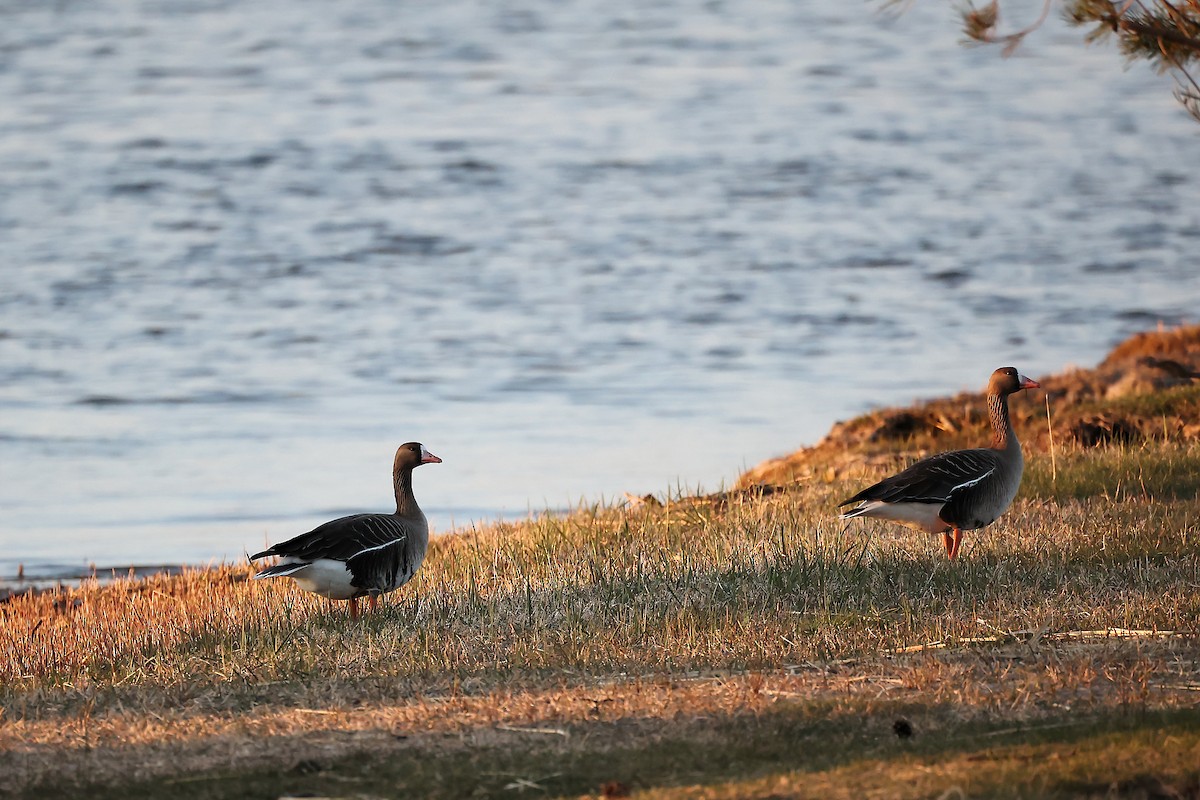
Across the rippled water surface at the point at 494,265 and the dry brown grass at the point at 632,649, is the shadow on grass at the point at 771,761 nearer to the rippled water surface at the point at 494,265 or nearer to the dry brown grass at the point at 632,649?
the dry brown grass at the point at 632,649

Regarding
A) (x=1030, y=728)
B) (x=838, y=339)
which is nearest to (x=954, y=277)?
(x=838, y=339)

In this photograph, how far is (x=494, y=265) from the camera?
31.4 m

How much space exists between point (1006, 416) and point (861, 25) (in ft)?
185

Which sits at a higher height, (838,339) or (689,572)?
(838,339)

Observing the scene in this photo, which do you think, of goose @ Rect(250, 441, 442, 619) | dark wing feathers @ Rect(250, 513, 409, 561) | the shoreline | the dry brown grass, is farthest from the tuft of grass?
dark wing feathers @ Rect(250, 513, 409, 561)

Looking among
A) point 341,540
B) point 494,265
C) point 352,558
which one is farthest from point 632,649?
point 494,265

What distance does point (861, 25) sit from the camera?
215ft

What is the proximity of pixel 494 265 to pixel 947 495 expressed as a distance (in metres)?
21.6

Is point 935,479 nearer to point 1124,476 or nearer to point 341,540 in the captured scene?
point 1124,476

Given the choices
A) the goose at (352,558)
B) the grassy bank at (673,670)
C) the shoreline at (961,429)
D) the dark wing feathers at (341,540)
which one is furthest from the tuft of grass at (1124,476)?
the dark wing feathers at (341,540)

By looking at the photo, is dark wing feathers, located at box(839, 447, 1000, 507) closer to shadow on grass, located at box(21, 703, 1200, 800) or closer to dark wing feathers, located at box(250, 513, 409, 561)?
dark wing feathers, located at box(250, 513, 409, 561)

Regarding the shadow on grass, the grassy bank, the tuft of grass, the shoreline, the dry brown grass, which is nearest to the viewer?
the shadow on grass

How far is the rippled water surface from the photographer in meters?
18.5

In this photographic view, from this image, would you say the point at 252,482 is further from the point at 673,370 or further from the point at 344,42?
the point at 344,42
